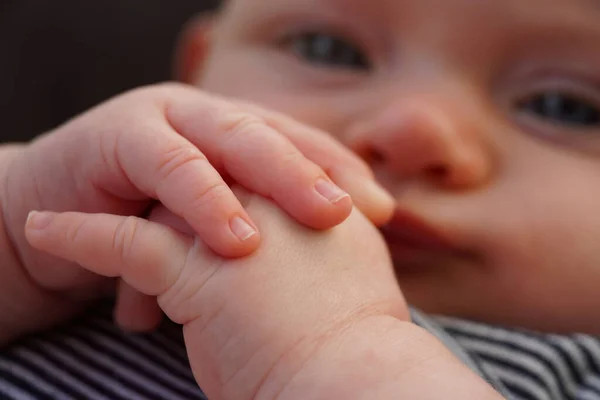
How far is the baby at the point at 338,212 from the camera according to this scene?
419 millimetres

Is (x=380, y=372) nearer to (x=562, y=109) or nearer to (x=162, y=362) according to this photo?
(x=162, y=362)

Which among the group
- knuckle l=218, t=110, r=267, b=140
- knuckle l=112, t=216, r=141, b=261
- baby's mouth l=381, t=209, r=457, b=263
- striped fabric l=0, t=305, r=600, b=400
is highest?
knuckle l=218, t=110, r=267, b=140

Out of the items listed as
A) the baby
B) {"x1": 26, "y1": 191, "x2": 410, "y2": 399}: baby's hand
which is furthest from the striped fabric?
{"x1": 26, "y1": 191, "x2": 410, "y2": 399}: baby's hand

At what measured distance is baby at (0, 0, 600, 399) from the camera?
1.38ft

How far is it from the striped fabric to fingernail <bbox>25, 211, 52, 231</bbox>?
0.13 meters

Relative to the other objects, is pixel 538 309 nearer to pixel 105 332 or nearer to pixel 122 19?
pixel 105 332

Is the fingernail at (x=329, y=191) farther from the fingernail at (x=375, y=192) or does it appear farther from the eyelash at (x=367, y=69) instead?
the eyelash at (x=367, y=69)

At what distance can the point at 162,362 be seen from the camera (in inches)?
21.7

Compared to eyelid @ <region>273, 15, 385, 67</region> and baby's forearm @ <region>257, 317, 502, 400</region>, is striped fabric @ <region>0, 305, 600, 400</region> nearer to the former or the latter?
baby's forearm @ <region>257, 317, 502, 400</region>

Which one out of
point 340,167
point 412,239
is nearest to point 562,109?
point 412,239

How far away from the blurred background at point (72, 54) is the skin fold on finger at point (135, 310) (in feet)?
2.24

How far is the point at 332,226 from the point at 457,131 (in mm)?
267

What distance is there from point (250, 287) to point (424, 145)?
28 cm

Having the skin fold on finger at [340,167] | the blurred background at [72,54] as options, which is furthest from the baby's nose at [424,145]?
the blurred background at [72,54]
